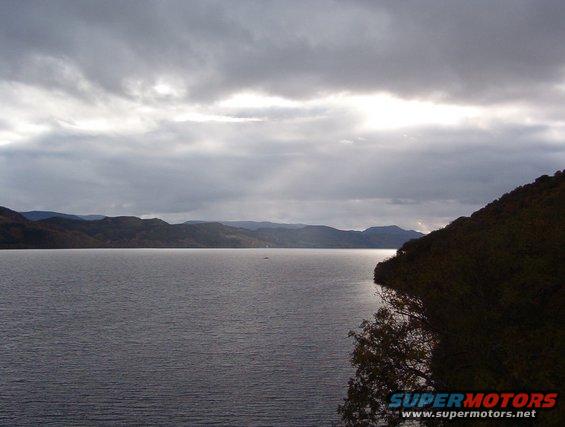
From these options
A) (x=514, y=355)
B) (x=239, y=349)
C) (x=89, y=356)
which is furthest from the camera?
(x=239, y=349)

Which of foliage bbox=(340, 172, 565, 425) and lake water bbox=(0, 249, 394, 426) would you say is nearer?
foliage bbox=(340, 172, 565, 425)

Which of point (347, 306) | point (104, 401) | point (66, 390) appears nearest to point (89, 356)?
point (66, 390)

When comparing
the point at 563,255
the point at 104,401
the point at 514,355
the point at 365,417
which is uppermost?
the point at 563,255

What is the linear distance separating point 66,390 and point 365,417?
1390 inches

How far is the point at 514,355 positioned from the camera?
90.4 feet

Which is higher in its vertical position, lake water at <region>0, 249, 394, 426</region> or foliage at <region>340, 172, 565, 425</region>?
foliage at <region>340, 172, 565, 425</region>

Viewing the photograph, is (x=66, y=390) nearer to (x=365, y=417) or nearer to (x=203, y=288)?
(x=365, y=417)

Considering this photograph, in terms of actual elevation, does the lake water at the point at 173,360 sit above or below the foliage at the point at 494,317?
below

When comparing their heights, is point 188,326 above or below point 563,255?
below

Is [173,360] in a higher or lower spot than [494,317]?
lower

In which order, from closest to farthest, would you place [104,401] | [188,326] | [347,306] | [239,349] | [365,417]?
[365,417], [104,401], [239,349], [188,326], [347,306]

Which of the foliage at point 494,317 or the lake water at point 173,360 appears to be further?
the lake water at point 173,360

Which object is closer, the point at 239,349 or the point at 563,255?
the point at 563,255

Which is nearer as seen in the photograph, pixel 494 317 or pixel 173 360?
pixel 494 317
